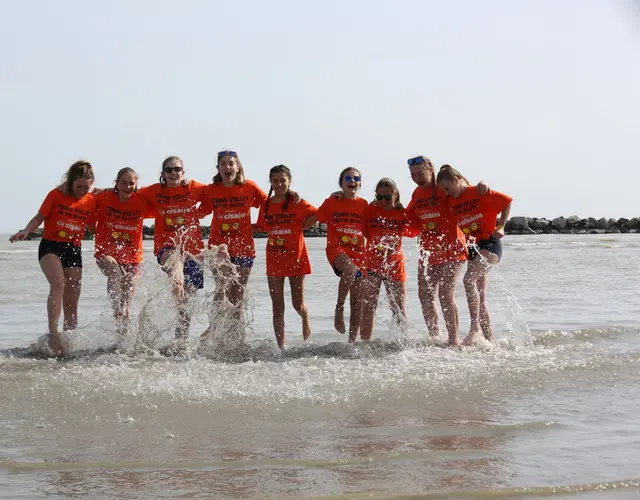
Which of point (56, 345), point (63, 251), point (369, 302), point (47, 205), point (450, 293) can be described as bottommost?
point (56, 345)

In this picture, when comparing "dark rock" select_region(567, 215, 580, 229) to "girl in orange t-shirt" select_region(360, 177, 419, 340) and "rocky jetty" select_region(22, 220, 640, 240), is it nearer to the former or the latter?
"rocky jetty" select_region(22, 220, 640, 240)

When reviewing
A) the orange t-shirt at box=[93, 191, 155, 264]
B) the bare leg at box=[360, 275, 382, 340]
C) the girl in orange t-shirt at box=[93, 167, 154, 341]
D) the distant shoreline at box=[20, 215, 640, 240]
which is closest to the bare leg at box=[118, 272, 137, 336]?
the girl in orange t-shirt at box=[93, 167, 154, 341]

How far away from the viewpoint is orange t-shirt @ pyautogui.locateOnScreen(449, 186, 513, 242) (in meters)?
7.93

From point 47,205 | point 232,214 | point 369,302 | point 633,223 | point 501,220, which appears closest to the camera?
Result: point 47,205

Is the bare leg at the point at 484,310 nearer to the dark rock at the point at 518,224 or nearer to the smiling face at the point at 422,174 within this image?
the smiling face at the point at 422,174

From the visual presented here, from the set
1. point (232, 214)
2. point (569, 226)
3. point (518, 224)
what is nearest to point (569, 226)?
point (569, 226)

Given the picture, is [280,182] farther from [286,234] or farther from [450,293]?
[450,293]

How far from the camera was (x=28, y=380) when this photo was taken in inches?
261

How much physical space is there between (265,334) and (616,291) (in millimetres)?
6837

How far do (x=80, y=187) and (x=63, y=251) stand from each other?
65 centimetres

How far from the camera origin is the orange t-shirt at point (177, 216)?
7.99m

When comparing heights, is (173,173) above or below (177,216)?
above

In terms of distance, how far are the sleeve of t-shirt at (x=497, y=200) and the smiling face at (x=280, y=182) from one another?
197 centimetres

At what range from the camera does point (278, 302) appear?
8.12 metres
